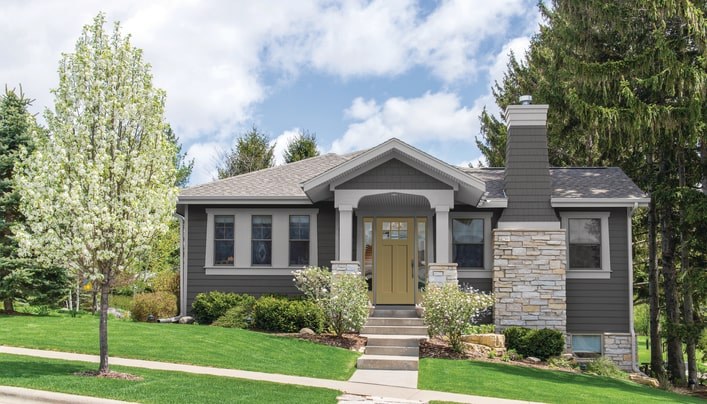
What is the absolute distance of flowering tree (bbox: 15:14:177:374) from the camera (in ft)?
33.0

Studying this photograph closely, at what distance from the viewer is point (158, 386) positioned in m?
9.94

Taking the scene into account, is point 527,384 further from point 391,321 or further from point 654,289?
point 654,289

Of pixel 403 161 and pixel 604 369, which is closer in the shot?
pixel 604 369

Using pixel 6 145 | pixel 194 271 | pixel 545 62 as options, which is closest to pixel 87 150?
pixel 194 271

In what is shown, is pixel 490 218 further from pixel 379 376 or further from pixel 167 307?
pixel 167 307

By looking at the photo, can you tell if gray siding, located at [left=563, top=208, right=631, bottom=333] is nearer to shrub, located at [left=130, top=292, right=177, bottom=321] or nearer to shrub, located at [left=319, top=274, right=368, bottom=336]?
shrub, located at [left=319, top=274, right=368, bottom=336]

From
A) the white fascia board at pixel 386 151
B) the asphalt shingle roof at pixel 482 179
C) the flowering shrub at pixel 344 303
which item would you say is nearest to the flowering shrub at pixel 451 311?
the flowering shrub at pixel 344 303

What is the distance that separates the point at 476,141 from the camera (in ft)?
115

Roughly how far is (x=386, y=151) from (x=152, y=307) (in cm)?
734

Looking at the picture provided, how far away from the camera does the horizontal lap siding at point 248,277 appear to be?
1831 cm

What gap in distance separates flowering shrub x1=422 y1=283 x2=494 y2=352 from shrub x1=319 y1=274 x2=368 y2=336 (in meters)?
1.42

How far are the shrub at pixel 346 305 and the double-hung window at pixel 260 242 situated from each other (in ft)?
12.5

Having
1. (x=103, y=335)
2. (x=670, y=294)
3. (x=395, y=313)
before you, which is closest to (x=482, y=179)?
(x=395, y=313)

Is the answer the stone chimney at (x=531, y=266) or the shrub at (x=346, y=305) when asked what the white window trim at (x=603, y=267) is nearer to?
the stone chimney at (x=531, y=266)
